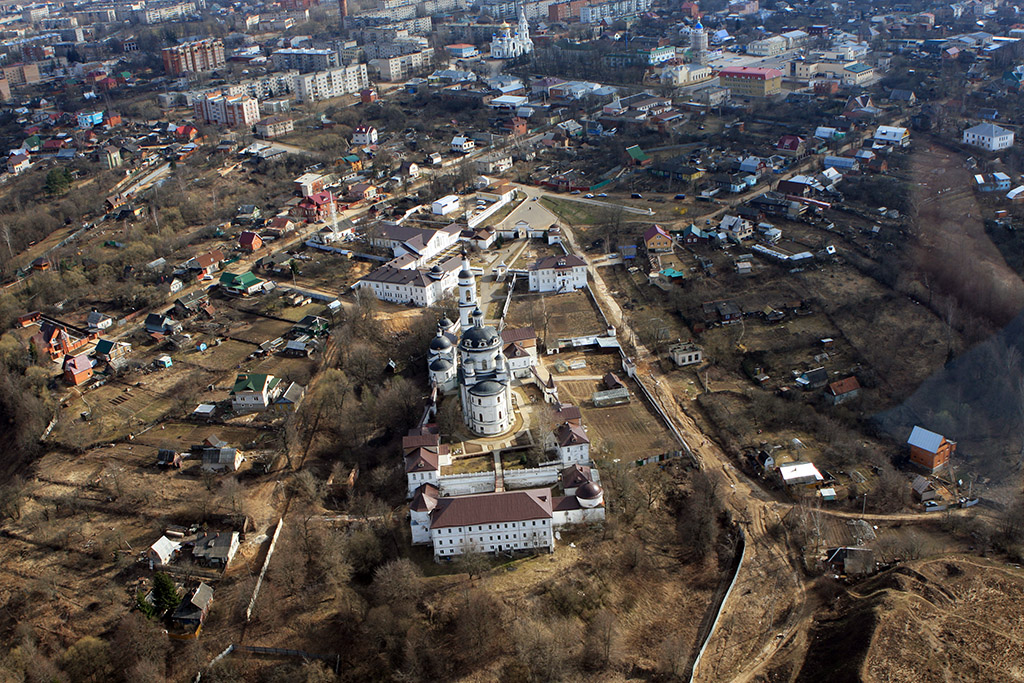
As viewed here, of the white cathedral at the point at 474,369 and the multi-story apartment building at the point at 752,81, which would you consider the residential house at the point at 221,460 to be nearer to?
the white cathedral at the point at 474,369

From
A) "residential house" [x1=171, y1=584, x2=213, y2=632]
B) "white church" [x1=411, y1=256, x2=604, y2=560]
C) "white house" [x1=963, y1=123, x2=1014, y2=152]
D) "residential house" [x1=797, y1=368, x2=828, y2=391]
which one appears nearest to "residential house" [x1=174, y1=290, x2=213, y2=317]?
"white church" [x1=411, y1=256, x2=604, y2=560]

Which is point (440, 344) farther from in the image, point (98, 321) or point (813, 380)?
point (98, 321)

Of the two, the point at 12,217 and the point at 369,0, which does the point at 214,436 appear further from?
the point at 369,0

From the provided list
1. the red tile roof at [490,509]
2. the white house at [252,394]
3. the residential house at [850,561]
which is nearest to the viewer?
the residential house at [850,561]

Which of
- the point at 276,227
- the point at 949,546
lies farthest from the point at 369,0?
the point at 949,546

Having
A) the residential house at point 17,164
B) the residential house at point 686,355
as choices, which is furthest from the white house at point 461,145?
the residential house at point 686,355

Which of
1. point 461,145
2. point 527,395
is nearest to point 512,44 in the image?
point 461,145
